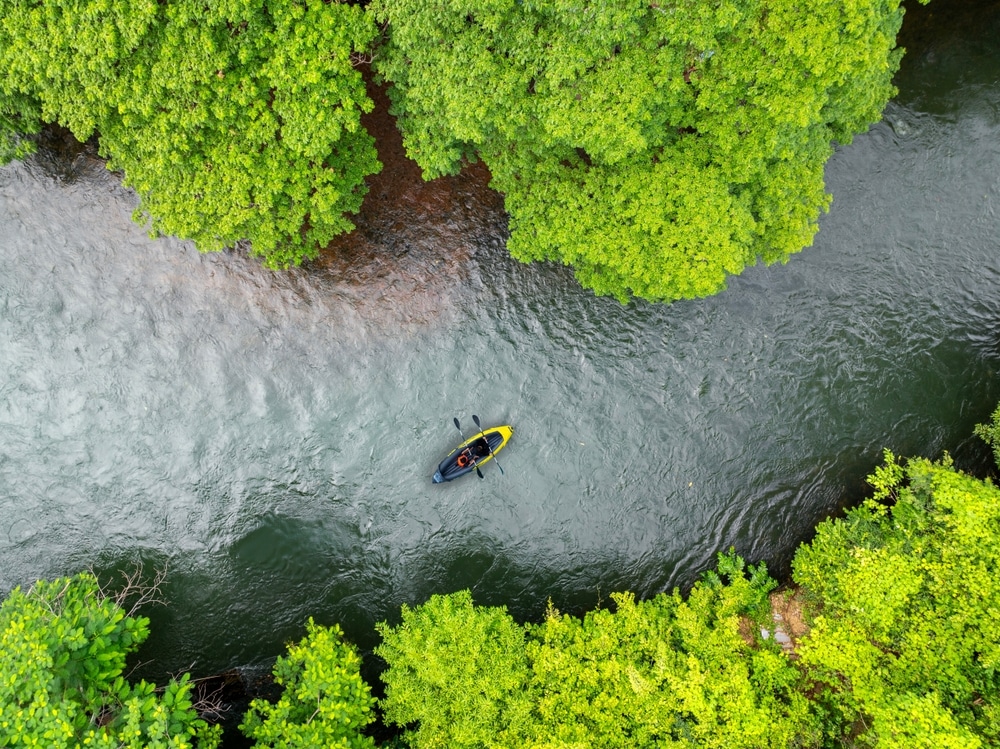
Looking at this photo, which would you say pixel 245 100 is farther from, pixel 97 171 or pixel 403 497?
pixel 403 497

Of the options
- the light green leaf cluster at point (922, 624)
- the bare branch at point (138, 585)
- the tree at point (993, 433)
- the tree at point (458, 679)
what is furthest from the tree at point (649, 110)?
the bare branch at point (138, 585)

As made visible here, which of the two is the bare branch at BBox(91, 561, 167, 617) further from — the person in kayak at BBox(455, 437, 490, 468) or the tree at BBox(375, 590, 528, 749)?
the person in kayak at BBox(455, 437, 490, 468)

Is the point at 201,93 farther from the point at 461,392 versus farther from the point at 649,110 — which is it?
the point at 461,392

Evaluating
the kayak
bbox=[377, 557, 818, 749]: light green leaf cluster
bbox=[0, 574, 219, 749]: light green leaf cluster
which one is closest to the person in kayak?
the kayak

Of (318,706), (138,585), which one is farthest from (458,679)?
(138,585)

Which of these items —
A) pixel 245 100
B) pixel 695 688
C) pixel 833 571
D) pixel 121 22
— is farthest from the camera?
pixel 833 571

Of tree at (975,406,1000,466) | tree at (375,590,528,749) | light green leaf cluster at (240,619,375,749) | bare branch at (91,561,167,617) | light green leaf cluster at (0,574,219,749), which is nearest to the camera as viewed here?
light green leaf cluster at (0,574,219,749)

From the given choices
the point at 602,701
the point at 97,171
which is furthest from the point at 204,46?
the point at 602,701
